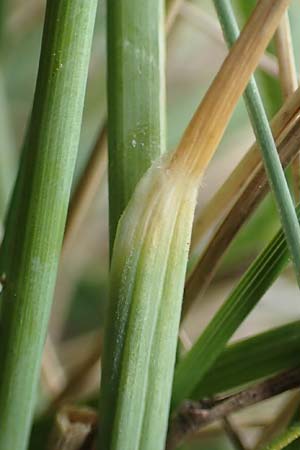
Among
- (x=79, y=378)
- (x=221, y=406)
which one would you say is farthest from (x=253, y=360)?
(x=79, y=378)

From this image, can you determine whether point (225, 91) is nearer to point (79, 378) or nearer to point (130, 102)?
point (130, 102)

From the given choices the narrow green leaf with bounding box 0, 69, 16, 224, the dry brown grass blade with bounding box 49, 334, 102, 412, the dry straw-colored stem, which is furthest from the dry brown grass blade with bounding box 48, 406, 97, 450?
the narrow green leaf with bounding box 0, 69, 16, 224

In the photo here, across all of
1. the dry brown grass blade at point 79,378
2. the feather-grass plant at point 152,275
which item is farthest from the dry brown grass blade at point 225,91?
the dry brown grass blade at point 79,378

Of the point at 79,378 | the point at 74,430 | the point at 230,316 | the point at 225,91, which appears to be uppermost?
the point at 225,91

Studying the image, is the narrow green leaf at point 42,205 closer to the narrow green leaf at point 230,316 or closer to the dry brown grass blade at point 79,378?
the narrow green leaf at point 230,316

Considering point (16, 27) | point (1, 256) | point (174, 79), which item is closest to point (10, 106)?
point (16, 27)

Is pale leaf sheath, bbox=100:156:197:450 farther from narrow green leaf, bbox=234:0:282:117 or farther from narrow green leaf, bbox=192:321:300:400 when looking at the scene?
narrow green leaf, bbox=234:0:282:117
